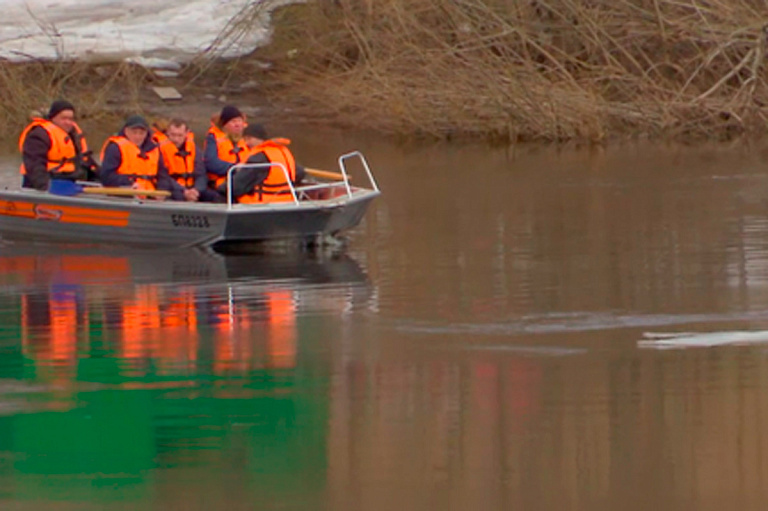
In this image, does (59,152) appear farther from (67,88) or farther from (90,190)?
(67,88)

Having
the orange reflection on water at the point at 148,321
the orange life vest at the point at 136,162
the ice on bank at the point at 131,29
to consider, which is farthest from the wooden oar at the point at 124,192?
the ice on bank at the point at 131,29

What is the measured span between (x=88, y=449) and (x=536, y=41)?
1954cm

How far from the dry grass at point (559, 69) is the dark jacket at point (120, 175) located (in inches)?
402

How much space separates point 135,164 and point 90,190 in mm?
490

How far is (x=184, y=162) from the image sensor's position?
17.9 metres

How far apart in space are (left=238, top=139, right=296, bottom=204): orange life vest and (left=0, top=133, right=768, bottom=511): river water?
585mm

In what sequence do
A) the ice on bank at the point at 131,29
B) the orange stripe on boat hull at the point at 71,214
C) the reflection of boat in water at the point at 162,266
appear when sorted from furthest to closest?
the ice on bank at the point at 131,29 → the orange stripe on boat hull at the point at 71,214 → the reflection of boat in water at the point at 162,266

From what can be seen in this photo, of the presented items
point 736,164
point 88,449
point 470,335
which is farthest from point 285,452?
point 736,164

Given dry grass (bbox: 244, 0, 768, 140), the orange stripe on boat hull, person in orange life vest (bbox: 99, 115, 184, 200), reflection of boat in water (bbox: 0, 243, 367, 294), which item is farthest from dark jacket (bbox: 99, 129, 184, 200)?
dry grass (bbox: 244, 0, 768, 140)

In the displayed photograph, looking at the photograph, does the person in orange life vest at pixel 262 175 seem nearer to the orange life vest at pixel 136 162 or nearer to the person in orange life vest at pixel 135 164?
the person in orange life vest at pixel 135 164

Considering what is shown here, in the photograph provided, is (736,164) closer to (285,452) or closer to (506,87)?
(506,87)

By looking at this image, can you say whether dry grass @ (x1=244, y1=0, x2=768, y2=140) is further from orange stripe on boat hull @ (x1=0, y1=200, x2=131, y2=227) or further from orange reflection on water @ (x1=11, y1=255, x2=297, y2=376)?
orange reflection on water @ (x1=11, y1=255, x2=297, y2=376)

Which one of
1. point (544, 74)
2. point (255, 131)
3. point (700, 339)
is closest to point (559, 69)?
point (544, 74)

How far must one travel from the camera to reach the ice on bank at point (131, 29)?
109ft
